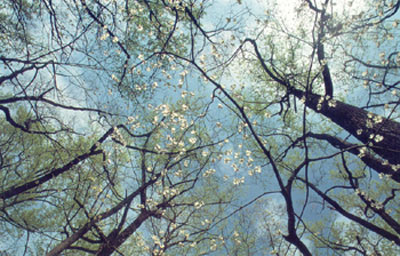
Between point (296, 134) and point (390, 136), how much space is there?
4049mm

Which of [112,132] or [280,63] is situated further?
[280,63]

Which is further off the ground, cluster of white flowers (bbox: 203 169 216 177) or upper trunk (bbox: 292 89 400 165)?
cluster of white flowers (bbox: 203 169 216 177)

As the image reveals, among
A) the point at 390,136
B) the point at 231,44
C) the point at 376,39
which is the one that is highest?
the point at 231,44

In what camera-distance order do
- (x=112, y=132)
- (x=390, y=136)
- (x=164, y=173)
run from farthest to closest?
(x=164, y=173) < (x=112, y=132) < (x=390, y=136)

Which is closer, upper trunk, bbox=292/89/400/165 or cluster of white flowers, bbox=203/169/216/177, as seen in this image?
upper trunk, bbox=292/89/400/165

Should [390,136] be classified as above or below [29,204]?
below

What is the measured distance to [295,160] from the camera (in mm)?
8969

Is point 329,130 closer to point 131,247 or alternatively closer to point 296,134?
point 296,134

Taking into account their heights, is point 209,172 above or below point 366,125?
above

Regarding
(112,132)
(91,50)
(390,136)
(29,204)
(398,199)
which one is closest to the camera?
(91,50)

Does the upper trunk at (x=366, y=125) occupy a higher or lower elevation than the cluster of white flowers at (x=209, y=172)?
lower

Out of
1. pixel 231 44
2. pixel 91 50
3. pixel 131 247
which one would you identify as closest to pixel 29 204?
pixel 131 247

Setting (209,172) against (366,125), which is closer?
(366,125)

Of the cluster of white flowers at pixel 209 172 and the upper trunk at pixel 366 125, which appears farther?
the cluster of white flowers at pixel 209 172
